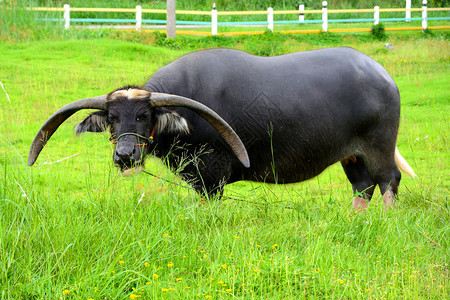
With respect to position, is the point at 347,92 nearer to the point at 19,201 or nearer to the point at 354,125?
the point at 354,125

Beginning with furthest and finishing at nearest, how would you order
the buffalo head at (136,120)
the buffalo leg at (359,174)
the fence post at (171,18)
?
1. the fence post at (171,18)
2. the buffalo leg at (359,174)
3. the buffalo head at (136,120)

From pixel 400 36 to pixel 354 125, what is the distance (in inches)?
664

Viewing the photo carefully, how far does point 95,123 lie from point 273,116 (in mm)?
1499

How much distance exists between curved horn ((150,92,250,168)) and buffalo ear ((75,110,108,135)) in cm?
44

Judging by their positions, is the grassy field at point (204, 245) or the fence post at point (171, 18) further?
the fence post at point (171, 18)

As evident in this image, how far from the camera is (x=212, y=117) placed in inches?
161

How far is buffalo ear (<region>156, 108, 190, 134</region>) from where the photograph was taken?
167 inches

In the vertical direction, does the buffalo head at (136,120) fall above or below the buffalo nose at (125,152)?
above

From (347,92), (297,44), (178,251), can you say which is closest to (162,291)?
(178,251)

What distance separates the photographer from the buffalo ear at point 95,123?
170 inches

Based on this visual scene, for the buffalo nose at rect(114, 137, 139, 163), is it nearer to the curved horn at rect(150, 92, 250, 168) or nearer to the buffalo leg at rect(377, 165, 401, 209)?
the curved horn at rect(150, 92, 250, 168)

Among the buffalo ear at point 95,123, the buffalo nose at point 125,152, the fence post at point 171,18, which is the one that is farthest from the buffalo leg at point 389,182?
the fence post at point 171,18

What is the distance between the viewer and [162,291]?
2.82 meters

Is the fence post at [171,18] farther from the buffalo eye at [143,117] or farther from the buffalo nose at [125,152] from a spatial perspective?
the buffalo nose at [125,152]
